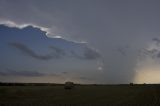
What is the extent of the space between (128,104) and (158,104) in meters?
3.38

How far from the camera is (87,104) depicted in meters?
36.8

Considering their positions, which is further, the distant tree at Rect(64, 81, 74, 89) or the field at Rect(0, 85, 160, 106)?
the distant tree at Rect(64, 81, 74, 89)

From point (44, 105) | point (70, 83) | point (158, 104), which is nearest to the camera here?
point (158, 104)

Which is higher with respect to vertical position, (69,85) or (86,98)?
(69,85)

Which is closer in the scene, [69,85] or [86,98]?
[86,98]

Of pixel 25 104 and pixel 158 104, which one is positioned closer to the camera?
pixel 158 104

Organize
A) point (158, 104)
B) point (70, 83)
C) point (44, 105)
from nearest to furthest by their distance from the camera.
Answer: point (158, 104) < point (44, 105) < point (70, 83)

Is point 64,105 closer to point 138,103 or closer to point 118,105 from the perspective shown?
point 118,105

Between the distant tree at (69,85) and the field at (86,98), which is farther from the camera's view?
the distant tree at (69,85)

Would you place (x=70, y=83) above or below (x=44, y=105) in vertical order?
above

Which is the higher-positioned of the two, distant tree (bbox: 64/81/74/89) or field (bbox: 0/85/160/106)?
distant tree (bbox: 64/81/74/89)

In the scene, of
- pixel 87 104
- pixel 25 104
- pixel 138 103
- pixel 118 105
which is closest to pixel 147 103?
pixel 138 103

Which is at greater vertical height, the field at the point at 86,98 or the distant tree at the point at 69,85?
the distant tree at the point at 69,85

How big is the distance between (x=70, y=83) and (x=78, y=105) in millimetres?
32561
